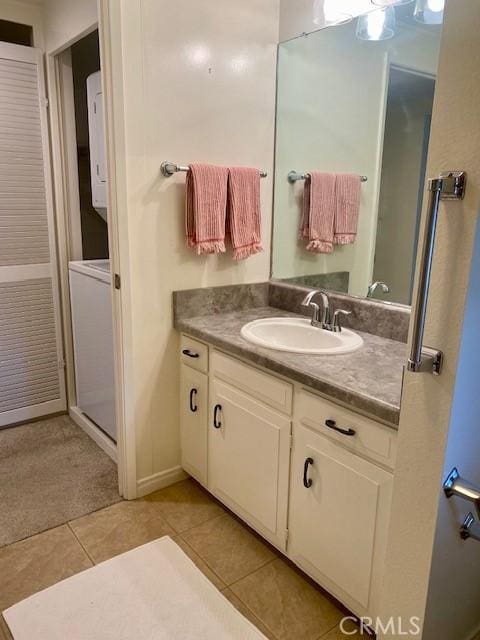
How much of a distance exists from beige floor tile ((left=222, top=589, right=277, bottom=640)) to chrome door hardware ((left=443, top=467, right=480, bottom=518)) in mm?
871

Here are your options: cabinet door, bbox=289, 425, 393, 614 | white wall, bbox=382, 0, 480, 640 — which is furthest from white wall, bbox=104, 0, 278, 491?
white wall, bbox=382, 0, 480, 640

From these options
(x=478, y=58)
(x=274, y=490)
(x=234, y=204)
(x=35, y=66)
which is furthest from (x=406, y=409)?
(x=35, y=66)

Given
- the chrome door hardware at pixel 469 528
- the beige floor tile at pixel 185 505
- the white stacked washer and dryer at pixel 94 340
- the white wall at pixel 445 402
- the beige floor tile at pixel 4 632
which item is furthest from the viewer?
the white stacked washer and dryer at pixel 94 340

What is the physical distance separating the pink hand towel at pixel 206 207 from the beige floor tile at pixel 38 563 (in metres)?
1.31

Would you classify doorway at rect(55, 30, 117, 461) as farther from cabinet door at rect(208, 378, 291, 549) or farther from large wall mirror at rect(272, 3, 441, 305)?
large wall mirror at rect(272, 3, 441, 305)

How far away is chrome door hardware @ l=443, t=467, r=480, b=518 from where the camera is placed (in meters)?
1.00

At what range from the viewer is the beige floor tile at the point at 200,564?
173 cm

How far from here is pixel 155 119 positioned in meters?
1.92

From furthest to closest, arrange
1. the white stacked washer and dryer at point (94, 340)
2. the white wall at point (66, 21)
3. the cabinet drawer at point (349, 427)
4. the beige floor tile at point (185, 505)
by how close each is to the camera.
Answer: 1. the white stacked washer and dryer at point (94, 340)
2. the white wall at point (66, 21)
3. the beige floor tile at point (185, 505)
4. the cabinet drawer at point (349, 427)

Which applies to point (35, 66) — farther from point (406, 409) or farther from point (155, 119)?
point (406, 409)

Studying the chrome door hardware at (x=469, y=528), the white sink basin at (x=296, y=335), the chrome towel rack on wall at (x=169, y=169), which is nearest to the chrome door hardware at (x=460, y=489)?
the chrome door hardware at (x=469, y=528)

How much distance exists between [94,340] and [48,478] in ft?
2.39

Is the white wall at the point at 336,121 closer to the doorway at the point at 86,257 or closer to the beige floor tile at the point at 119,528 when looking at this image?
the doorway at the point at 86,257

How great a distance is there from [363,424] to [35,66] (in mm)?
2525
